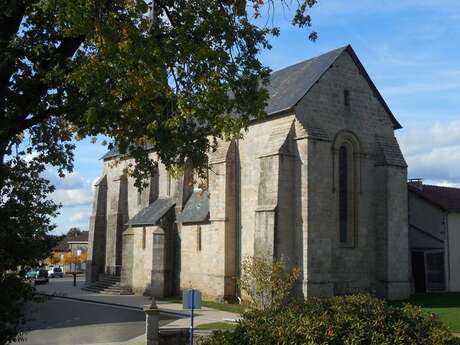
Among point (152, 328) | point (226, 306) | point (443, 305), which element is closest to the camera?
point (152, 328)

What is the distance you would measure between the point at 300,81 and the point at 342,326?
19.7 metres

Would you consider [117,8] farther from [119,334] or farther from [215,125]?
[119,334]

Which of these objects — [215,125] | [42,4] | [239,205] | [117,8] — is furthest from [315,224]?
[42,4]

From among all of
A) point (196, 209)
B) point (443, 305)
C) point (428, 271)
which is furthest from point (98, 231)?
point (443, 305)

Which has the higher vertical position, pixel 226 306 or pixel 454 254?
pixel 454 254

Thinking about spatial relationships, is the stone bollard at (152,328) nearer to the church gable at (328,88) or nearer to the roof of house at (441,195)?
the church gable at (328,88)

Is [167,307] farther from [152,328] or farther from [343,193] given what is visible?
[152,328]

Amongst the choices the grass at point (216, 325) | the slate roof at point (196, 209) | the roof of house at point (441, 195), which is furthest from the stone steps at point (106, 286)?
the roof of house at point (441, 195)

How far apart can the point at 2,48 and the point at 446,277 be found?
1079 inches

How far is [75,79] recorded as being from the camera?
442 inches

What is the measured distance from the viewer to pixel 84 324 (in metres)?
22.1

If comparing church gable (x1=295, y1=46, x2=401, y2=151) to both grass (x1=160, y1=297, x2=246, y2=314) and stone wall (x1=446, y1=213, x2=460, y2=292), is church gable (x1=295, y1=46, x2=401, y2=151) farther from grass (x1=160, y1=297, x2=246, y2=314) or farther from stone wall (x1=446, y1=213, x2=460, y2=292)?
grass (x1=160, y1=297, x2=246, y2=314)

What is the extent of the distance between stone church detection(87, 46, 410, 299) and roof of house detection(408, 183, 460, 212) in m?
6.11

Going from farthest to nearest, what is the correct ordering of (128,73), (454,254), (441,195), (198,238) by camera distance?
(441,195) < (454,254) < (198,238) < (128,73)
